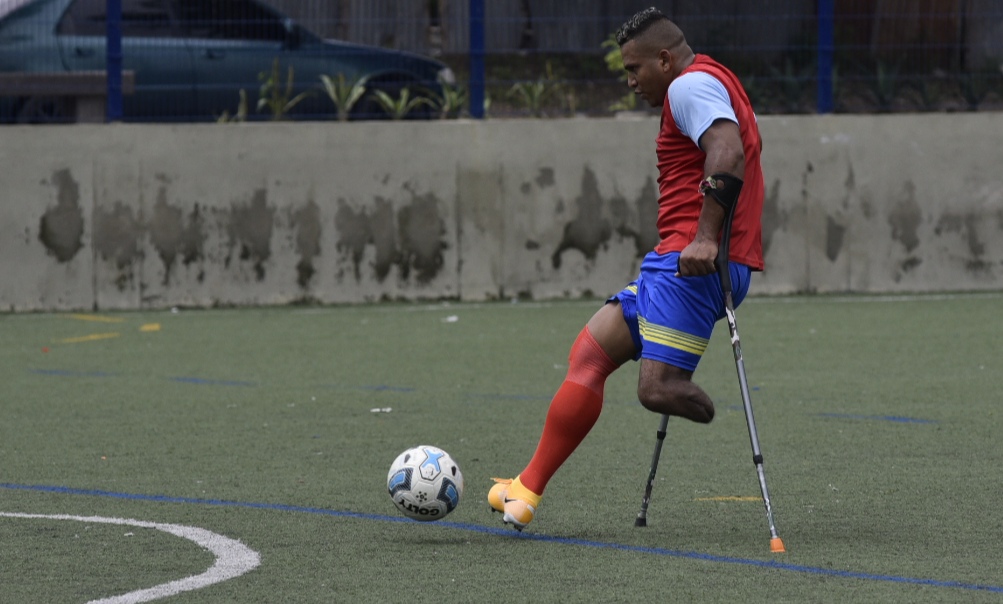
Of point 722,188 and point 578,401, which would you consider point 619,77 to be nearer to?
point 578,401

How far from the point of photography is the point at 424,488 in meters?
5.41

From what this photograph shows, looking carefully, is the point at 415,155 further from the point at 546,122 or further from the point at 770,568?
the point at 770,568

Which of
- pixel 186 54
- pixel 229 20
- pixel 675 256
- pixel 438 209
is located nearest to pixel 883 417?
pixel 675 256

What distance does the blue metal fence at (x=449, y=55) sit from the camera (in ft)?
44.6

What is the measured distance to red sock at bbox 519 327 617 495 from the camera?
5.44 meters

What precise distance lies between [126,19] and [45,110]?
41.4 inches

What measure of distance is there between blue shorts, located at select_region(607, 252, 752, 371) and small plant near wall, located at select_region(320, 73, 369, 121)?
351 inches

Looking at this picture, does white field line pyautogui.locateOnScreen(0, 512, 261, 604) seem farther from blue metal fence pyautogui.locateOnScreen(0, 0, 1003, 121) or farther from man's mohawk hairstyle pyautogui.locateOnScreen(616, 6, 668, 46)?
blue metal fence pyautogui.locateOnScreen(0, 0, 1003, 121)

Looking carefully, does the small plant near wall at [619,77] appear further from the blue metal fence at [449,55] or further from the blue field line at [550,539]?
the blue field line at [550,539]

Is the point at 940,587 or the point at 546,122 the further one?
the point at 546,122

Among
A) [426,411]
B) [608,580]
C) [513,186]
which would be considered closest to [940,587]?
[608,580]

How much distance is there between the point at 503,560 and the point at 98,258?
30.8 ft

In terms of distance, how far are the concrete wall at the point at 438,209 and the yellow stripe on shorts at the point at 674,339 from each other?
8673 mm

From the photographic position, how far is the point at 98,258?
13.6 meters
